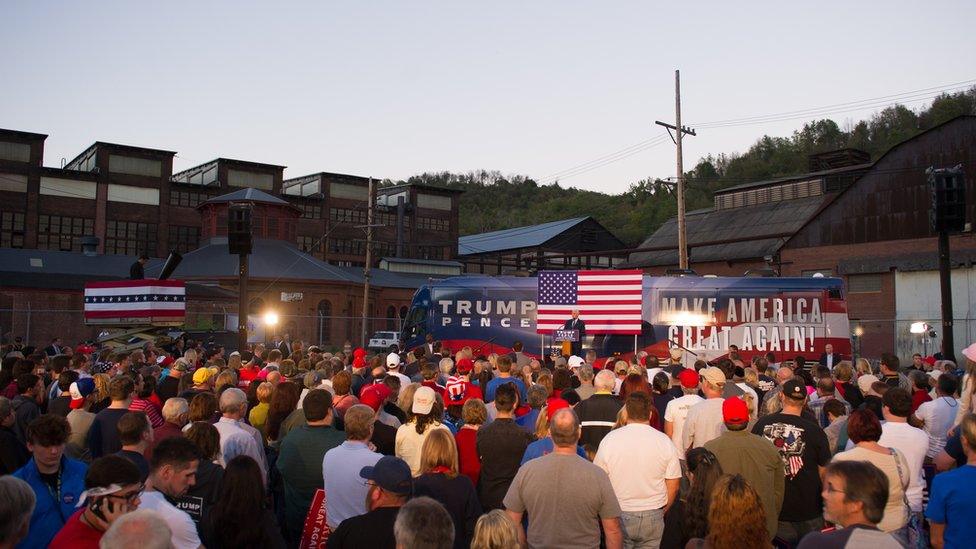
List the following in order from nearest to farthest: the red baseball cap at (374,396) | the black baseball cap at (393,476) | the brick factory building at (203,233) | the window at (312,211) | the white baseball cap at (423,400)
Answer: the black baseball cap at (393,476) → the white baseball cap at (423,400) → the red baseball cap at (374,396) → the brick factory building at (203,233) → the window at (312,211)

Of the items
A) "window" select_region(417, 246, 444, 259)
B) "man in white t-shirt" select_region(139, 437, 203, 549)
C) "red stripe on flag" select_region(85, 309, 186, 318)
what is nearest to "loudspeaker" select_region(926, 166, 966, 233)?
"man in white t-shirt" select_region(139, 437, 203, 549)

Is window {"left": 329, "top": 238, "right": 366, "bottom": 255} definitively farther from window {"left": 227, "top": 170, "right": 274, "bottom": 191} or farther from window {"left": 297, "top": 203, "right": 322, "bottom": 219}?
window {"left": 227, "top": 170, "right": 274, "bottom": 191}

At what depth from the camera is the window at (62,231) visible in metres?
58.2

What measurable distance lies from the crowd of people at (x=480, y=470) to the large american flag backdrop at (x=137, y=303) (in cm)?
1446

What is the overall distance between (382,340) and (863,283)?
2656cm

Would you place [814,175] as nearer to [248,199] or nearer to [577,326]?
[577,326]

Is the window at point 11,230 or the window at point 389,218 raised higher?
the window at point 389,218

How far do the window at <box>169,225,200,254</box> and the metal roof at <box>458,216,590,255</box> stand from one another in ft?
81.6

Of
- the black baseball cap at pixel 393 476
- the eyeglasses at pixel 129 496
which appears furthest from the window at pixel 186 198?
the eyeglasses at pixel 129 496

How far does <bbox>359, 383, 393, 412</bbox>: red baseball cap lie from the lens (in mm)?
8797

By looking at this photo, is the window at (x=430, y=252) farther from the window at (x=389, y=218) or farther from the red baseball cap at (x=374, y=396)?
the red baseball cap at (x=374, y=396)

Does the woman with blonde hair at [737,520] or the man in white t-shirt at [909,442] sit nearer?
the woman with blonde hair at [737,520]

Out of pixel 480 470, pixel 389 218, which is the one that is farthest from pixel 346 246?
pixel 480 470

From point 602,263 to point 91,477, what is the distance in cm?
6977
